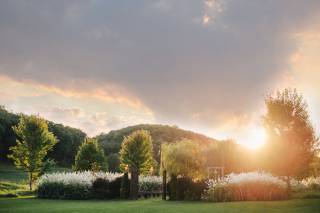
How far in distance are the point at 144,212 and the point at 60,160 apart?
58095 millimetres

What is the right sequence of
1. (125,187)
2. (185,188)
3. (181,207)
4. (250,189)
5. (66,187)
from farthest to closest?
(125,187)
(66,187)
(185,188)
(250,189)
(181,207)

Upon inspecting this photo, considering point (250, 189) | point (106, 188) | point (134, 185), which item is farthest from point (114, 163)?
point (250, 189)

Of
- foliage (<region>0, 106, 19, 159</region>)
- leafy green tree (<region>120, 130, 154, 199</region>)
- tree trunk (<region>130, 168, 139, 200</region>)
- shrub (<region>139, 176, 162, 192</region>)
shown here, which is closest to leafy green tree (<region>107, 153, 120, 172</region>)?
foliage (<region>0, 106, 19, 159</region>)

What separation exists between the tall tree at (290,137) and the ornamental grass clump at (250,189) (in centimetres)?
260

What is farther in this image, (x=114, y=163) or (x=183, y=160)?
(x=114, y=163)

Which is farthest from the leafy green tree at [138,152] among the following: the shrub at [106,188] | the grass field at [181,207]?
the grass field at [181,207]

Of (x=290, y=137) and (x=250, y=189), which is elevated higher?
(x=290, y=137)

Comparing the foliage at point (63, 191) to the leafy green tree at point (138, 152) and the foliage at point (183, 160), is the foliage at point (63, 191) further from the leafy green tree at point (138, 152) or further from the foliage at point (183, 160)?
the foliage at point (183, 160)

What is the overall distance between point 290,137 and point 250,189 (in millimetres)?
4392

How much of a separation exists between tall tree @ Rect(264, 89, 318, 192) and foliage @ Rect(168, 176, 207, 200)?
426 centimetres

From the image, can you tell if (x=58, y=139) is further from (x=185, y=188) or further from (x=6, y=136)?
(x=185, y=188)

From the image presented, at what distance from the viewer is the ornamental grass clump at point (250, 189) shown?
15.7 meters

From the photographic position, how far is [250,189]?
52.0ft

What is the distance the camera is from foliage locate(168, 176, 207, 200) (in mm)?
17516
